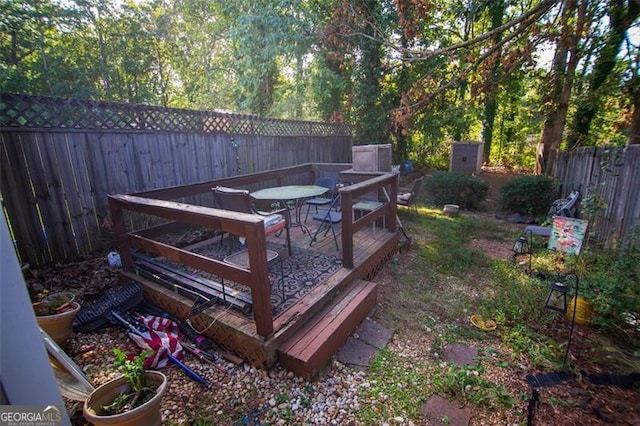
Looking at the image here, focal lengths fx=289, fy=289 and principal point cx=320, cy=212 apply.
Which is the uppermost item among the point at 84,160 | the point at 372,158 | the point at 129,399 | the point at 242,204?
the point at 84,160

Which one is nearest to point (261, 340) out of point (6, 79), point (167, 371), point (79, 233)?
point (167, 371)

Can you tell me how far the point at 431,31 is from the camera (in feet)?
28.8

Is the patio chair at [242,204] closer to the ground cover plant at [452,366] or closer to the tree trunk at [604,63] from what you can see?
the ground cover plant at [452,366]

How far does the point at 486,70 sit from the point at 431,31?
4484 mm

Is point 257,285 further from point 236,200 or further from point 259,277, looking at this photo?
point 236,200

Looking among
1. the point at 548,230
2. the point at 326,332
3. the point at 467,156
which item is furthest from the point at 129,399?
the point at 467,156

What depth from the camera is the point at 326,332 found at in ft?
7.66

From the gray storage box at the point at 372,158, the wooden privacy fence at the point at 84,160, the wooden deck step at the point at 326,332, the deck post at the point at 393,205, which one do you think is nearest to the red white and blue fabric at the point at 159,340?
the wooden deck step at the point at 326,332

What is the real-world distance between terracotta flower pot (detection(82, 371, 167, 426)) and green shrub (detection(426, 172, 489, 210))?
7180mm

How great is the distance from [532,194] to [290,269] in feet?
18.8

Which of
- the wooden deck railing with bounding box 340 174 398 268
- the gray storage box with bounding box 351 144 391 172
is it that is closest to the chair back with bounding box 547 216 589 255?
the wooden deck railing with bounding box 340 174 398 268

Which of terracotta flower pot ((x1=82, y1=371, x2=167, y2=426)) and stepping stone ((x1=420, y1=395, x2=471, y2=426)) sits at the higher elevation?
terracotta flower pot ((x1=82, y1=371, x2=167, y2=426))

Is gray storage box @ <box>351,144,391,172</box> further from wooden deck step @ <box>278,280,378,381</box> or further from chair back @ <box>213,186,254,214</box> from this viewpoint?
chair back @ <box>213,186,254,214</box>

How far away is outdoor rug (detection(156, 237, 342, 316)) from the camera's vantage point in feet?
8.93
